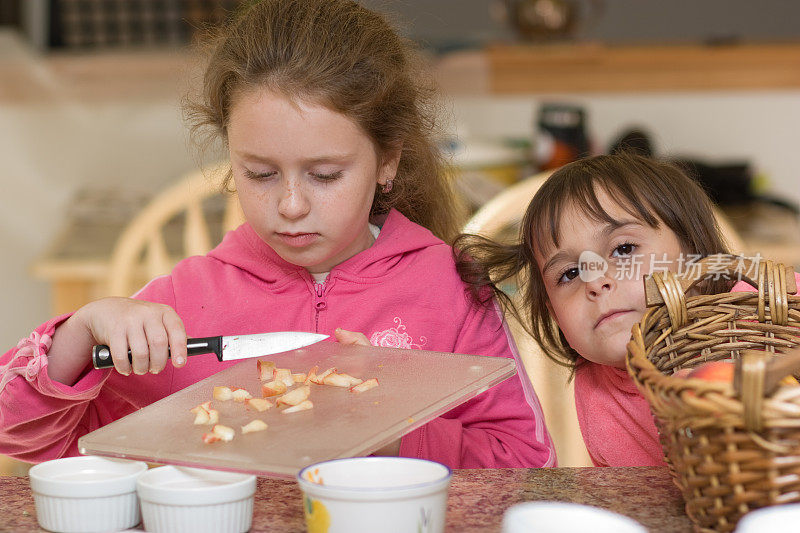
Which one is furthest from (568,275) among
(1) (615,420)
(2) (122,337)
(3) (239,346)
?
(2) (122,337)

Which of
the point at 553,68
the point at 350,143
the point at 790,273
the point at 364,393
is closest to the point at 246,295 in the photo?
the point at 350,143

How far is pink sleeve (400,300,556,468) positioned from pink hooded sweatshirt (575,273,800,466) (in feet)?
0.23

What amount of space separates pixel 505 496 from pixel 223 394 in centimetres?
29

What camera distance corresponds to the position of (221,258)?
134cm

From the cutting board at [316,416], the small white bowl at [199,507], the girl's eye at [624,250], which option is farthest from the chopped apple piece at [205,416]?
the girl's eye at [624,250]

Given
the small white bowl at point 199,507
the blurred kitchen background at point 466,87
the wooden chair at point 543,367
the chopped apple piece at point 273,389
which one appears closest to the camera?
the small white bowl at point 199,507

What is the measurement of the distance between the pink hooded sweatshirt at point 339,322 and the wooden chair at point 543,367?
13cm

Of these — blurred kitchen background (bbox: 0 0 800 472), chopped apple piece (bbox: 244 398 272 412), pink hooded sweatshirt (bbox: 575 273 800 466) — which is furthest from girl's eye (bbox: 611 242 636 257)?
blurred kitchen background (bbox: 0 0 800 472)

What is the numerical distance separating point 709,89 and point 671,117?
14cm

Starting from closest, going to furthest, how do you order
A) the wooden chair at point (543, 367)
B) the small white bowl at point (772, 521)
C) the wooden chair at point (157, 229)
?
the small white bowl at point (772, 521)
the wooden chair at point (543, 367)
the wooden chair at point (157, 229)

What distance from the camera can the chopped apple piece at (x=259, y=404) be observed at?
0.92 meters

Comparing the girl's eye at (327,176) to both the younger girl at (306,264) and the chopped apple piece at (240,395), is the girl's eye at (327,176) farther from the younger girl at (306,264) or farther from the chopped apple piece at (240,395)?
the chopped apple piece at (240,395)

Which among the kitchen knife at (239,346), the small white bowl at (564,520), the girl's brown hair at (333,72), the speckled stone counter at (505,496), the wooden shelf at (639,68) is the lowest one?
the speckled stone counter at (505,496)

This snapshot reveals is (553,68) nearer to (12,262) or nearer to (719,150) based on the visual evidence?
(719,150)
